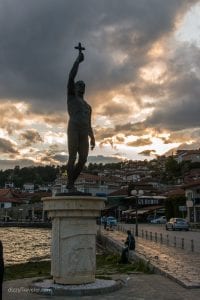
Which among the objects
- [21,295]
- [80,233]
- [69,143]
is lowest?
[21,295]

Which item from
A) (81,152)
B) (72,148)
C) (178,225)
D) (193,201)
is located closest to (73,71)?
(72,148)

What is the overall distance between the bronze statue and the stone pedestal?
1061mm

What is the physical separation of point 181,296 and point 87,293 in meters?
2.30

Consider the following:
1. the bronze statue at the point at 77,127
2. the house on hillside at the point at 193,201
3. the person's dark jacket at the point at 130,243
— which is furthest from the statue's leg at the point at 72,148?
the house on hillside at the point at 193,201

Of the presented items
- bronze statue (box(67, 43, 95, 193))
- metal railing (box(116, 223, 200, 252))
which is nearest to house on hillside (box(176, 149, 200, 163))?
metal railing (box(116, 223, 200, 252))

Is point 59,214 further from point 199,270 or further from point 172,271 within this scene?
point 199,270

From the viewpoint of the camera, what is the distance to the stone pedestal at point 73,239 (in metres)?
12.6

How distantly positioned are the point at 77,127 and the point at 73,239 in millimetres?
3212

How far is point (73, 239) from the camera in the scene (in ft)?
41.8

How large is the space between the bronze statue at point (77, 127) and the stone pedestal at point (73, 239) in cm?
106

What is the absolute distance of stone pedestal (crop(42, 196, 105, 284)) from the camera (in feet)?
41.4

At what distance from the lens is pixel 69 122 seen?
45.9 feet

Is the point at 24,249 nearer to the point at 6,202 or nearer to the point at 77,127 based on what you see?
the point at 77,127

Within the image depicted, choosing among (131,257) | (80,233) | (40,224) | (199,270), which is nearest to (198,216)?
(40,224)
